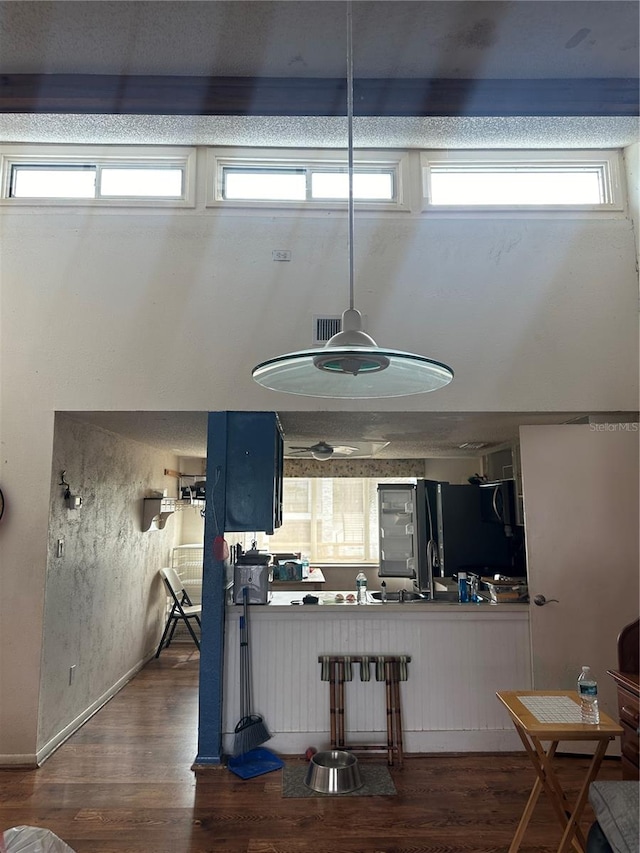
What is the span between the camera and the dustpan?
3223mm

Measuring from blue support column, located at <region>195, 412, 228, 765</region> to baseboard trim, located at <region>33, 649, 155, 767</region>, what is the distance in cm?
95

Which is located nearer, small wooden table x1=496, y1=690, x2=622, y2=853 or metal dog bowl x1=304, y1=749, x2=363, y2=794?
small wooden table x1=496, y1=690, x2=622, y2=853

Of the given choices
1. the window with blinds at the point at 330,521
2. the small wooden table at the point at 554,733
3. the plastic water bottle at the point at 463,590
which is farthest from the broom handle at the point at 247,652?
the window with blinds at the point at 330,521

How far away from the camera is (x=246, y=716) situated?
137 inches

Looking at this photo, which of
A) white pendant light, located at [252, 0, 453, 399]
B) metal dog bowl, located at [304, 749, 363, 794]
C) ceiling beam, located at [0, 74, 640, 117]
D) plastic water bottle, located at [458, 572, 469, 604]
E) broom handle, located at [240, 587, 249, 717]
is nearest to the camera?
white pendant light, located at [252, 0, 453, 399]

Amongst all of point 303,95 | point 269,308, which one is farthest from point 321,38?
point 269,308

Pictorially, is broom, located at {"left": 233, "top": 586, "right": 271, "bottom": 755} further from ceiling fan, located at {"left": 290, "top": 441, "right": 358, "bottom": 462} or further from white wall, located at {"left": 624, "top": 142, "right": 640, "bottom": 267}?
white wall, located at {"left": 624, "top": 142, "right": 640, "bottom": 267}

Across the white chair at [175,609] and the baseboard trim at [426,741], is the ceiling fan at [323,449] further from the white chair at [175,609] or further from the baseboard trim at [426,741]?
the baseboard trim at [426,741]

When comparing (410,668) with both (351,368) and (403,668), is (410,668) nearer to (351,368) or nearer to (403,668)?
(403,668)

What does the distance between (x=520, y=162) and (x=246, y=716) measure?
4.20m

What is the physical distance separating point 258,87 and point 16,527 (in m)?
2.88

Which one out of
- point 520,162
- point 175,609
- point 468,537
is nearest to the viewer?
point 520,162

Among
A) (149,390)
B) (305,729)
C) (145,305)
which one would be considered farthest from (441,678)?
(145,305)

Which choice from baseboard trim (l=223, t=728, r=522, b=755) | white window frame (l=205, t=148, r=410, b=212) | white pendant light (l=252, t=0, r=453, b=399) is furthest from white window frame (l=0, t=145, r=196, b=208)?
baseboard trim (l=223, t=728, r=522, b=755)
